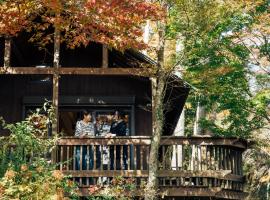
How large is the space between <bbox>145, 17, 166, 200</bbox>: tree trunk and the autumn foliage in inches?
24.3

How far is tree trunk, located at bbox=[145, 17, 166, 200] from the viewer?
39.4ft

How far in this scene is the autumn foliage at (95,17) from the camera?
39.5 ft

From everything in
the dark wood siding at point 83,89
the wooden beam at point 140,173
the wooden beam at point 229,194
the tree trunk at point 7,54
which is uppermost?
the tree trunk at point 7,54

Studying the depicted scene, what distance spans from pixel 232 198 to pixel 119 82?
5.71 meters

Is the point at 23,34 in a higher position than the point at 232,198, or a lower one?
higher

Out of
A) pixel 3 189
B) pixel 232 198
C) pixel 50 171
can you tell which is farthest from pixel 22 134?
pixel 232 198

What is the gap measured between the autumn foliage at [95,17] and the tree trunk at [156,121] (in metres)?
0.62

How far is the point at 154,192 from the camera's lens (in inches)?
468

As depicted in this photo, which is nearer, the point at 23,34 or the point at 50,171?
the point at 50,171

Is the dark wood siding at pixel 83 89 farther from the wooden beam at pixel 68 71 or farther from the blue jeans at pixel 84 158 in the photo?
the blue jeans at pixel 84 158

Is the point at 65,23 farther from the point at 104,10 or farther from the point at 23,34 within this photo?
the point at 23,34

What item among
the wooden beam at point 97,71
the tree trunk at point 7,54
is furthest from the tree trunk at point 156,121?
the tree trunk at point 7,54

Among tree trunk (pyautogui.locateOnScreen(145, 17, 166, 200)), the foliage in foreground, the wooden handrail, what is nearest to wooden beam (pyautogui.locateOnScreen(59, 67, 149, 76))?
tree trunk (pyautogui.locateOnScreen(145, 17, 166, 200))

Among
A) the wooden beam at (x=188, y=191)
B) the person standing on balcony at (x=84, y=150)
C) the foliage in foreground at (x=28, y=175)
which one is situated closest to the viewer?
the foliage in foreground at (x=28, y=175)
